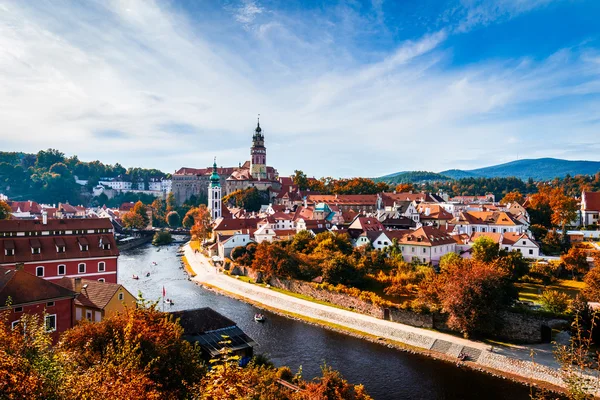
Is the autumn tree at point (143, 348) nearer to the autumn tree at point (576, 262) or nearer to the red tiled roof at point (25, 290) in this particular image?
the red tiled roof at point (25, 290)

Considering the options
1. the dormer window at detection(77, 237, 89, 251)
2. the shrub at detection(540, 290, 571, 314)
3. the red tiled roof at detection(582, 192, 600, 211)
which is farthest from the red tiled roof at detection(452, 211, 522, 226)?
the dormer window at detection(77, 237, 89, 251)

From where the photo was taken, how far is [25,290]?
16500mm

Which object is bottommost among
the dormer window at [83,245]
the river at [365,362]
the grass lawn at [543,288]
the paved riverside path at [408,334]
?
the river at [365,362]

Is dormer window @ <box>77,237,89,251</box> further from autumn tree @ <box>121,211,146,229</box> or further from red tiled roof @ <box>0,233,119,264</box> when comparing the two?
autumn tree @ <box>121,211,146,229</box>

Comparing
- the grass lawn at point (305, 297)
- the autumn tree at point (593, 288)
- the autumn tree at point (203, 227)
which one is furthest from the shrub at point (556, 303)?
the autumn tree at point (203, 227)

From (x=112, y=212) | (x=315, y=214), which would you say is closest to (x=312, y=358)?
(x=315, y=214)

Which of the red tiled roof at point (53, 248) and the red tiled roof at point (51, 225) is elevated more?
the red tiled roof at point (51, 225)

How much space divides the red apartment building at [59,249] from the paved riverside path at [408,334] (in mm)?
10713

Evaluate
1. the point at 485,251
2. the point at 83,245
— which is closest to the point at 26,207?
the point at 83,245

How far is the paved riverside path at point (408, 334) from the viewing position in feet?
60.2

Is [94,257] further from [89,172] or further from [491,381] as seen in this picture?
[89,172]

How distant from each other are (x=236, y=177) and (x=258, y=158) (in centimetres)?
837

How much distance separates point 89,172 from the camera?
417ft

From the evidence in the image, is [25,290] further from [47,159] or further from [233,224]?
[47,159]
